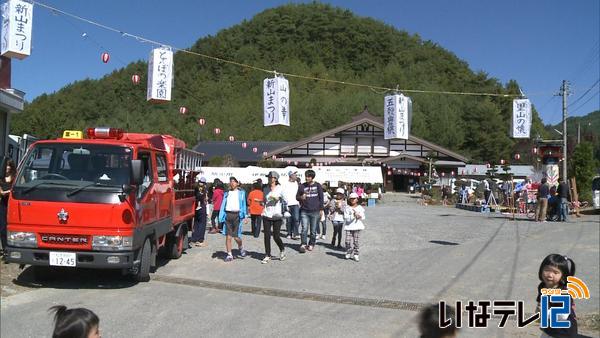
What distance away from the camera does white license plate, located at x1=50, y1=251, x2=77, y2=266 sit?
23.7ft

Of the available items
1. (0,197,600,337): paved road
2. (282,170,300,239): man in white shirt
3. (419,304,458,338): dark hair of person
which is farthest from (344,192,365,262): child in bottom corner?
(419,304,458,338): dark hair of person

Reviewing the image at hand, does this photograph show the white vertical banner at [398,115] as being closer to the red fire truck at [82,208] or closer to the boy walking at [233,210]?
the boy walking at [233,210]

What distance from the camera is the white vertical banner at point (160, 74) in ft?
55.5

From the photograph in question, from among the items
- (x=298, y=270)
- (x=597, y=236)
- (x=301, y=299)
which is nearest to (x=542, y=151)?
(x=597, y=236)

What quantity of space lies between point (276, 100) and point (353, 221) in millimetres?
10826

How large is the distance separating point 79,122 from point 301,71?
35193mm

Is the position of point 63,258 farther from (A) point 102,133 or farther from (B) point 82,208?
(A) point 102,133

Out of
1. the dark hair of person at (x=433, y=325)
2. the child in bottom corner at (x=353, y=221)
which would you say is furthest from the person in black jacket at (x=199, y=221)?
the dark hair of person at (x=433, y=325)

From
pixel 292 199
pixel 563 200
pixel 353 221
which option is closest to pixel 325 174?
pixel 563 200

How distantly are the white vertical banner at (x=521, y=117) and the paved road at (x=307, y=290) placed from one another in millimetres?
9701

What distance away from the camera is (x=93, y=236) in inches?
285

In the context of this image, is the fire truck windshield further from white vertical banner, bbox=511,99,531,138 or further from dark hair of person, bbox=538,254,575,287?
white vertical banner, bbox=511,99,531,138

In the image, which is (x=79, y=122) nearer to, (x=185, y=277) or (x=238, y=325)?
(x=185, y=277)

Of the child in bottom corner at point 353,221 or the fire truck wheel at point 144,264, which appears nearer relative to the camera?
the fire truck wheel at point 144,264
